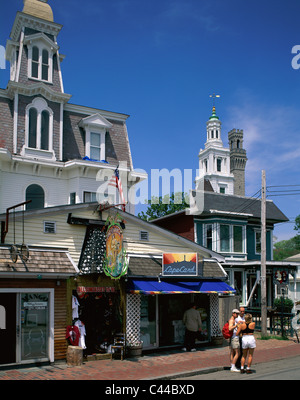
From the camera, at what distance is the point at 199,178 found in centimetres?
7412

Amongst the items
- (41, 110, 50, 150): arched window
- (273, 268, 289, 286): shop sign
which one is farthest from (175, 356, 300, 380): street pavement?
(41, 110, 50, 150): arched window

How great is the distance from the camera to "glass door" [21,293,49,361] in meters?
13.1

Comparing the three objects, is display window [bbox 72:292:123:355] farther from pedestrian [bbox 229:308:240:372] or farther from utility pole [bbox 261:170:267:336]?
utility pole [bbox 261:170:267:336]

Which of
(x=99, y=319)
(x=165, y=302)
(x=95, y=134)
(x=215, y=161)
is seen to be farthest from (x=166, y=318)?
(x=215, y=161)

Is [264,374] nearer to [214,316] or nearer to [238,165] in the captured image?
[214,316]

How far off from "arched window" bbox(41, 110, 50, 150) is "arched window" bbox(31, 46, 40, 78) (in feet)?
7.14

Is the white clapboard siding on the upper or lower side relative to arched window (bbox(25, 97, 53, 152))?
lower

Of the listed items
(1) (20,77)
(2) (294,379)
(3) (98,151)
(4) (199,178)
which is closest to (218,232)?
(3) (98,151)

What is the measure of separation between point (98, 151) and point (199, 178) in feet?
172

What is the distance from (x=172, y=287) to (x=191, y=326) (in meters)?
1.77

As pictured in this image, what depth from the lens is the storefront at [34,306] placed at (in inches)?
502

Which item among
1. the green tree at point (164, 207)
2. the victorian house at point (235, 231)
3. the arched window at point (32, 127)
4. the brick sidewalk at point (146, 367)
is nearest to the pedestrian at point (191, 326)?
the brick sidewalk at point (146, 367)

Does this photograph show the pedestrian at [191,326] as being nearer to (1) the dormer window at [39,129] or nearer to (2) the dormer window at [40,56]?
(1) the dormer window at [39,129]

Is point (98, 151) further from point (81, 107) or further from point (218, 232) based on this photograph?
point (218, 232)
